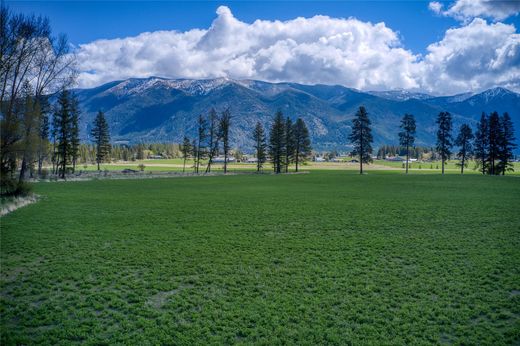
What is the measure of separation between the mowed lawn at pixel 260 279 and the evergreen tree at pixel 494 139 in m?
62.3

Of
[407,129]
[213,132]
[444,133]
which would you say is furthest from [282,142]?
[444,133]

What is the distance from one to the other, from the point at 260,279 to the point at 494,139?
83.0 meters

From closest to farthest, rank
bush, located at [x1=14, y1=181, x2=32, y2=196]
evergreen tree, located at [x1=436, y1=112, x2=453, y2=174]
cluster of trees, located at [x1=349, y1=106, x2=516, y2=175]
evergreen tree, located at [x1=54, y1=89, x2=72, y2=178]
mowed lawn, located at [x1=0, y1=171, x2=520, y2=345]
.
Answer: mowed lawn, located at [x1=0, y1=171, x2=520, y2=345]
bush, located at [x1=14, y1=181, x2=32, y2=196]
evergreen tree, located at [x1=54, y1=89, x2=72, y2=178]
cluster of trees, located at [x1=349, y1=106, x2=516, y2=175]
evergreen tree, located at [x1=436, y1=112, x2=453, y2=174]

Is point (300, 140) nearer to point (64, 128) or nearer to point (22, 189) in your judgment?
point (64, 128)

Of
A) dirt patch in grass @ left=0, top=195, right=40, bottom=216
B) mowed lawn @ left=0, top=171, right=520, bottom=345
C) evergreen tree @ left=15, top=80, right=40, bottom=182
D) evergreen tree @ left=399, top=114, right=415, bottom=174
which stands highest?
evergreen tree @ left=399, top=114, right=415, bottom=174

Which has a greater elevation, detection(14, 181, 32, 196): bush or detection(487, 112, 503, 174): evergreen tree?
detection(487, 112, 503, 174): evergreen tree

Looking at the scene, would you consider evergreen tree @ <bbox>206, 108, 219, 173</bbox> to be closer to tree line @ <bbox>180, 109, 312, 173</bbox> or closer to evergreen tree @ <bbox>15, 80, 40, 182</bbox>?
tree line @ <bbox>180, 109, 312, 173</bbox>

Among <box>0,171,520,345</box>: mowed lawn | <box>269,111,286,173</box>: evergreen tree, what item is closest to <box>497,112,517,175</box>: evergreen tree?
<box>269,111,286,173</box>: evergreen tree

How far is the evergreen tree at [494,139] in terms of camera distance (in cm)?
7219

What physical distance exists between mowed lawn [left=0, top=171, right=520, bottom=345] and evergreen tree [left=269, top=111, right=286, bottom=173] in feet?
217

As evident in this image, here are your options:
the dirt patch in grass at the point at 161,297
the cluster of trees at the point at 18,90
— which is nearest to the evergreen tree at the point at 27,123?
the cluster of trees at the point at 18,90

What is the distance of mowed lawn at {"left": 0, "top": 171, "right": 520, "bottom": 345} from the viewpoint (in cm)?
825

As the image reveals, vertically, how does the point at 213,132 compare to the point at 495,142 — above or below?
above

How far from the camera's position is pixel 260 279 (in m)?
11.8
